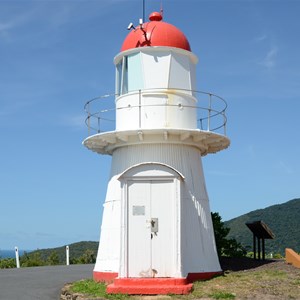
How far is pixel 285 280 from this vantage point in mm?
15453

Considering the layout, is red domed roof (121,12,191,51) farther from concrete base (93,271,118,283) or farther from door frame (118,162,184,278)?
concrete base (93,271,118,283)

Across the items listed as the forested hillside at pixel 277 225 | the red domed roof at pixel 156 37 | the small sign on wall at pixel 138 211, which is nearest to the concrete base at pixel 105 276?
the small sign on wall at pixel 138 211

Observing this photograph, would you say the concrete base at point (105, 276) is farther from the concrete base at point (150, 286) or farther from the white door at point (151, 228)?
the concrete base at point (150, 286)

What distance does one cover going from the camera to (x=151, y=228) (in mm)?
15438

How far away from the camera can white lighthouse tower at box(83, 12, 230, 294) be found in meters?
15.4

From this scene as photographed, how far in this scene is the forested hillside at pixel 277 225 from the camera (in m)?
65.3

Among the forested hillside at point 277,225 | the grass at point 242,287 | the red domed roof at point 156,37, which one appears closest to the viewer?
the grass at point 242,287

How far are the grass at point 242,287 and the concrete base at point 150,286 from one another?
23 centimetres

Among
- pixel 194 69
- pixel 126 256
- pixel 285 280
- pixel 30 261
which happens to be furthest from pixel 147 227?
pixel 30 261

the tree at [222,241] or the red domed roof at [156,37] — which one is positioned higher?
the red domed roof at [156,37]

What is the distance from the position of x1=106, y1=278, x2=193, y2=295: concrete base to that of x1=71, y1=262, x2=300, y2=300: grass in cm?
23

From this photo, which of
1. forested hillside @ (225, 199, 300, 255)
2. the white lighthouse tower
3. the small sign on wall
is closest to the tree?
the white lighthouse tower

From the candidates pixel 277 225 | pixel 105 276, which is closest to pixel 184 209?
pixel 105 276

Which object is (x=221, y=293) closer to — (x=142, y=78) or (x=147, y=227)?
(x=147, y=227)
